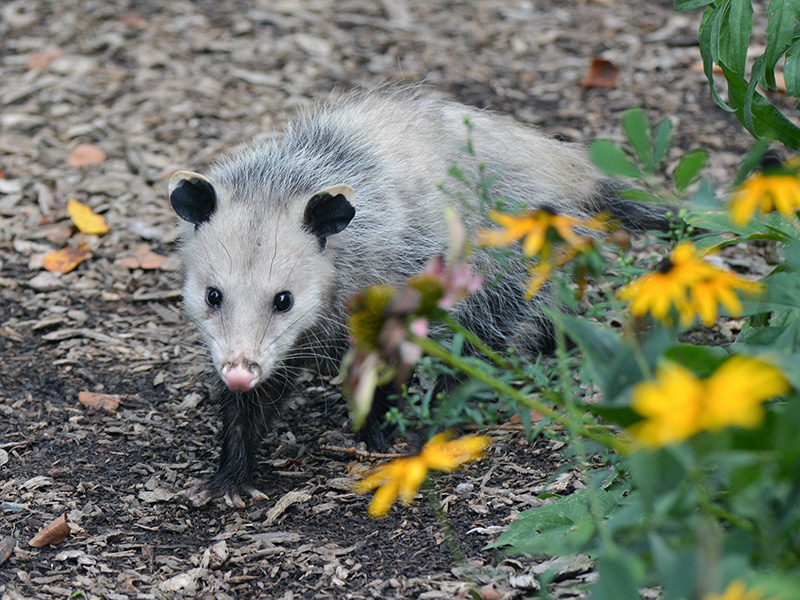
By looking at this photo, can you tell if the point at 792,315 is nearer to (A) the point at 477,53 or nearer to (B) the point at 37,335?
(B) the point at 37,335

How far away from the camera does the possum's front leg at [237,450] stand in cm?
353

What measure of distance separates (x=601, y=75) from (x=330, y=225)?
300 centimetres

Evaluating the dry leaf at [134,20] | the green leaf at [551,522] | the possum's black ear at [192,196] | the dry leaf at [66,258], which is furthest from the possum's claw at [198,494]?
the dry leaf at [134,20]

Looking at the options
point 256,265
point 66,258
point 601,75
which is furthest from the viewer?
point 601,75

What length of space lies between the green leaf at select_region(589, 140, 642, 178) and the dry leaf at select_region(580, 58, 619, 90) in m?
4.07

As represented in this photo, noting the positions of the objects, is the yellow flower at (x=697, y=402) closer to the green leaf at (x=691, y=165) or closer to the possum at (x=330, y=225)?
the green leaf at (x=691, y=165)

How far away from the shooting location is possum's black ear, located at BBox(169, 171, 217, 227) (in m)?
3.44

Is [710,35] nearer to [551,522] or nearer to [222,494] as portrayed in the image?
[551,522]

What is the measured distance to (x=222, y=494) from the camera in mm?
3525

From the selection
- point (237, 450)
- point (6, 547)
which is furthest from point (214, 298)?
point (6, 547)

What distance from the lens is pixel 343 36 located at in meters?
6.39

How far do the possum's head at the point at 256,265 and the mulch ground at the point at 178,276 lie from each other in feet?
2.03

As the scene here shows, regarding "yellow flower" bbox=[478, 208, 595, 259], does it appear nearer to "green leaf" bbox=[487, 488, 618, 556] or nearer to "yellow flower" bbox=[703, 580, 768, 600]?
"yellow flower" bbox=[703, 580, 768, 600]

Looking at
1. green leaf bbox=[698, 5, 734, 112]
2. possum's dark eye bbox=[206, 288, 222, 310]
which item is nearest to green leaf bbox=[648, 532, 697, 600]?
green leaf bbox=[698, 5, 734, 112]
